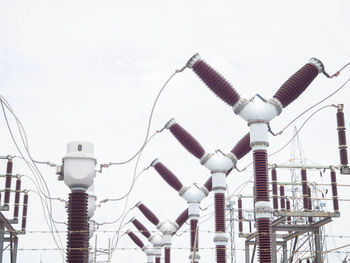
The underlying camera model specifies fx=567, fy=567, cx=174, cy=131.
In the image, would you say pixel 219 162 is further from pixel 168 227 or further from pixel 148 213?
pixel 148 213

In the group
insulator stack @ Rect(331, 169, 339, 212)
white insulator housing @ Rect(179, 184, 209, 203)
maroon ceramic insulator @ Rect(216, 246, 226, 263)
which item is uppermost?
white insulator housing @ Rect(179, 184, 209, 203)

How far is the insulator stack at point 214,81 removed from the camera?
17.3 m

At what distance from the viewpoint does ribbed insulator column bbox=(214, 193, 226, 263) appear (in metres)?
22.0

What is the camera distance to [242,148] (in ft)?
73.4

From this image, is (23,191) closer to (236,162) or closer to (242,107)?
(236,162)

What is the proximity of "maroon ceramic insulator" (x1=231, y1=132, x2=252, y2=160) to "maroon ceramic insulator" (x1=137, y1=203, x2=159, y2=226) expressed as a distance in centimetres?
1539

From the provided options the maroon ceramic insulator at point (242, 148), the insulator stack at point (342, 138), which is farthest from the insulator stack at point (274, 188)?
the insulator stack at point (342, 138)

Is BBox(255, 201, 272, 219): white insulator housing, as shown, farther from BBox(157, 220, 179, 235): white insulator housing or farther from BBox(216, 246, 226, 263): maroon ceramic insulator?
BBox(157, 220, 179, 235): white insulator housing

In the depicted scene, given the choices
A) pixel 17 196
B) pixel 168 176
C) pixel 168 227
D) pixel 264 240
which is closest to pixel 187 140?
pixel 168 176

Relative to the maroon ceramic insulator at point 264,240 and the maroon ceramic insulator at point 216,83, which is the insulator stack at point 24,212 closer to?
the maroon ceramic insulator at point 216,83

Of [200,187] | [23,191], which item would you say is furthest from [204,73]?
[23,191]

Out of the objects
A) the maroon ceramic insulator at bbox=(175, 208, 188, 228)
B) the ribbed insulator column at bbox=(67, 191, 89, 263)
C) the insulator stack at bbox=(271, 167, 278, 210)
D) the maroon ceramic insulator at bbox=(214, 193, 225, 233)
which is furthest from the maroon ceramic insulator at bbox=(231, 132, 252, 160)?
the maroon ceramic insulator at bbox=(175, 208, 188, 228)

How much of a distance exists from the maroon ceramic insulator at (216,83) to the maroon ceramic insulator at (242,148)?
4.97m

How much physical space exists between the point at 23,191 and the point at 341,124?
54.3 ft
